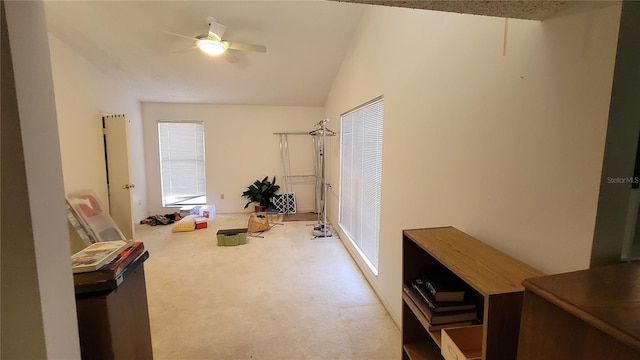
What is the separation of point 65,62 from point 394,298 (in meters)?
4.58

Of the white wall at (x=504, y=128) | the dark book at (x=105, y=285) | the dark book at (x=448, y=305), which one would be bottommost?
the dark book at (x=448, y=305)

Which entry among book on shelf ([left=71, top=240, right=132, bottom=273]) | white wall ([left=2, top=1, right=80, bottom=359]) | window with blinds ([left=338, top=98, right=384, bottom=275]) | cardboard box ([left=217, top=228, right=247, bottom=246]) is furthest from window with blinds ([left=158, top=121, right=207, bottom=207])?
white wall ([left=2, top=1, right=80, bottom=359])

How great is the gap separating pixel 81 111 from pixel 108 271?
3546 millimetres

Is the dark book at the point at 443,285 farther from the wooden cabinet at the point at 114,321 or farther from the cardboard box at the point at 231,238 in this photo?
the cardboard box at the point at 231,238

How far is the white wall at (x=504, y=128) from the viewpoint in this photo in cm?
86

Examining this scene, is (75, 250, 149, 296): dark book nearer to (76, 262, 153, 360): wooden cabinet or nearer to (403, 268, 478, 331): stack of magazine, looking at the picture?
(76, 262, 153, 360): wooden cabinet

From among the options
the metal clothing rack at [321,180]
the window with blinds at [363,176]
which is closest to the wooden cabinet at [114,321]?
the window with blinds at [363,176]

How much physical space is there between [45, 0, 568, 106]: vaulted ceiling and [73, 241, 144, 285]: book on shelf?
2595 mm

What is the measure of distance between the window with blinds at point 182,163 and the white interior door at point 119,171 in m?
1.74

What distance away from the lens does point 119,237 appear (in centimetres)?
359

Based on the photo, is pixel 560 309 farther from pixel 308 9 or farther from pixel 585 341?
pixel 308 9

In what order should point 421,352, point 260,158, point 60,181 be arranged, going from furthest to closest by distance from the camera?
point 260,158 < point 421,352 < point 60,181

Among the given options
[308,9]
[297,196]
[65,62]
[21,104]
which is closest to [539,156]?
[21,104]

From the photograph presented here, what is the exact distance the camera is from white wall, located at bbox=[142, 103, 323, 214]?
564cm
